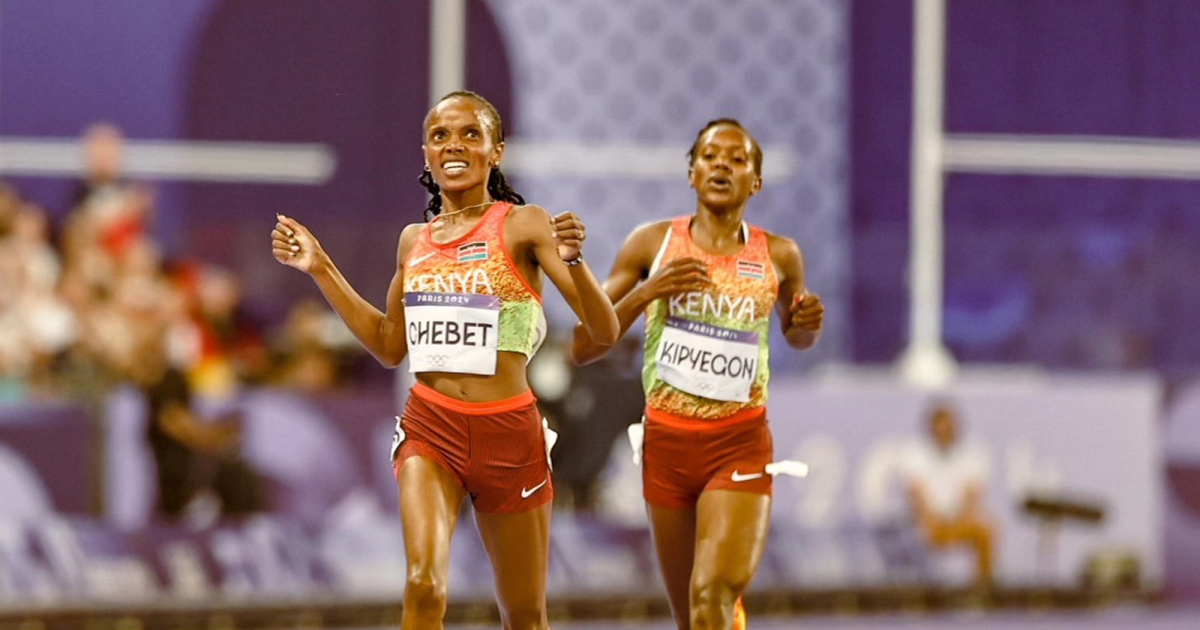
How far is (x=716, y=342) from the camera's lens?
22.4ft

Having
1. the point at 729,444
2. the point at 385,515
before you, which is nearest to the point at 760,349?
the point at 729,444

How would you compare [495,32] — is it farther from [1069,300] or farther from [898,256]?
[1069,300]

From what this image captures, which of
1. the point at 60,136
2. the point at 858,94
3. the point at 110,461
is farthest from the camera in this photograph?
the point at 858,94

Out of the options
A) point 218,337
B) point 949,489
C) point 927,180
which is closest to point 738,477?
point 949,489

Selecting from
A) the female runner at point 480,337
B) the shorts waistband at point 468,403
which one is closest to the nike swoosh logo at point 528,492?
the female runner at point 480,337

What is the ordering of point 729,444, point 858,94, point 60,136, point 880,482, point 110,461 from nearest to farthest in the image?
1. point 729,444
2. point 110,461
3. point 880,482
4. point 60,136
5. point 858,94

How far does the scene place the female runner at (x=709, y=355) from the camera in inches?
265

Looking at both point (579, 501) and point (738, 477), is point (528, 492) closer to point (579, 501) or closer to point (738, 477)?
point (738, 477)

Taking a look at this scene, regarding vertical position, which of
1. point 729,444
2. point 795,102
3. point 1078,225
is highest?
point 795,102

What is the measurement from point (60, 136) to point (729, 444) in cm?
827

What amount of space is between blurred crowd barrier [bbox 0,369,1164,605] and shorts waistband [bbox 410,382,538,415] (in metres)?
5.07

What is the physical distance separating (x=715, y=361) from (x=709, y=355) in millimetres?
31

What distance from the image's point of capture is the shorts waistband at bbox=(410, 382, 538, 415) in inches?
240

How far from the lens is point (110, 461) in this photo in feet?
36.0
